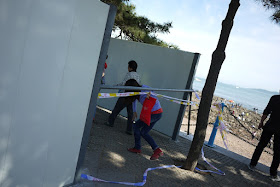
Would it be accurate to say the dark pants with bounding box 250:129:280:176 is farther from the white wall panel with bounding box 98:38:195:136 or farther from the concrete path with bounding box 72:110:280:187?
the white wall panel with bounding box 98:38:195:136

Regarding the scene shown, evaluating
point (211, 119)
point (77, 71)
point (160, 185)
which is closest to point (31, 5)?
point (77, 71)

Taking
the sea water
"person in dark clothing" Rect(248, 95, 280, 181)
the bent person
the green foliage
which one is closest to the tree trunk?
the bent person

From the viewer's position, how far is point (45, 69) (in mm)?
2125

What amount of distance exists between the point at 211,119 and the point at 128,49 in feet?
32.4

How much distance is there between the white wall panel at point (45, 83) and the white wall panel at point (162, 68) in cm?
371

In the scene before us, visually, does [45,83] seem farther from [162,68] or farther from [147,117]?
[162,68]

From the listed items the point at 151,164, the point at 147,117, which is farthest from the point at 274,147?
the point at 147,117

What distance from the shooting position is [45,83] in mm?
2162

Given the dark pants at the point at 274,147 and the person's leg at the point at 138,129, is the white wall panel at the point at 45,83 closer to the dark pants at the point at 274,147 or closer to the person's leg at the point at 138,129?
the person's leg at the point at 138,129

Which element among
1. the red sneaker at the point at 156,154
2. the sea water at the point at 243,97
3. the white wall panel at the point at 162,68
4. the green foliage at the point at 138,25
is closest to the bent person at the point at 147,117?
the red sneaker at the point at 156,154

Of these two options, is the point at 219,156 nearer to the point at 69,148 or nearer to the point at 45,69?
the point at 69,148

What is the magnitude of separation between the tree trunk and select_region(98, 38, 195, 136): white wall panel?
1735mm

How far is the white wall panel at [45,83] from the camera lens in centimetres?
190

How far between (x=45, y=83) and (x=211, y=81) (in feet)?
9.63
